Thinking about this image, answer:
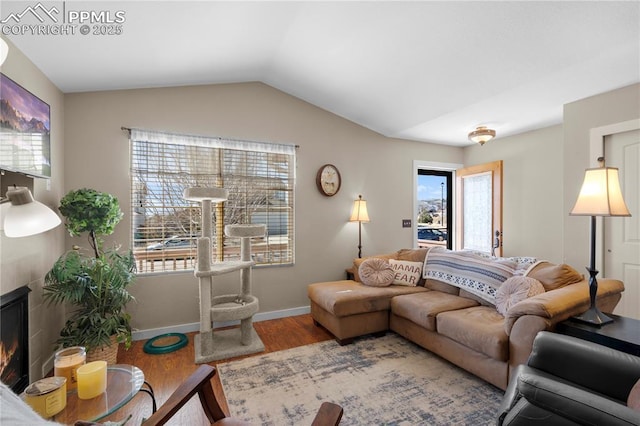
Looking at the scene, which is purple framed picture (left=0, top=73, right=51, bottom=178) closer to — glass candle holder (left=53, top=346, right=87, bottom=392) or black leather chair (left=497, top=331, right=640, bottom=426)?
glass candle holder (left=53, top=346, right=87, bottom=392)

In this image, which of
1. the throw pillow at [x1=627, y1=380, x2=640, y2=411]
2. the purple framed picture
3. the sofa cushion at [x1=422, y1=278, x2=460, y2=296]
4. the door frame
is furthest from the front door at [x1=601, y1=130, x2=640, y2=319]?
the purple framed picture

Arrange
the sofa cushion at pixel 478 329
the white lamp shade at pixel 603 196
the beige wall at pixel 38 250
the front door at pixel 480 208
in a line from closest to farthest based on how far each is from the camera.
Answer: the white lamp shade at pixel 603 196, the beige wall at pixel 38 250, the sofa cushion at pixel 478 329, the front door at pixel 480 208

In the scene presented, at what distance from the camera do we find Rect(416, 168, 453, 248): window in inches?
196

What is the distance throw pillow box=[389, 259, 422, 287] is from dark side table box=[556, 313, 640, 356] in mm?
1533

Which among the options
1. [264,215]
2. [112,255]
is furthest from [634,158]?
[112,255]

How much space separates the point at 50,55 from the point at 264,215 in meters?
2.27

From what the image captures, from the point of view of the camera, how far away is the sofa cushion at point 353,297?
2.80 meters

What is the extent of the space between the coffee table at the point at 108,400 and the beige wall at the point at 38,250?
0.94 m

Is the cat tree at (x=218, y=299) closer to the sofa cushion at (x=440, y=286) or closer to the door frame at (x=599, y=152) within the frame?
the sofa cushion at (x=440, y=286)

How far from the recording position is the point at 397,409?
6.26ft

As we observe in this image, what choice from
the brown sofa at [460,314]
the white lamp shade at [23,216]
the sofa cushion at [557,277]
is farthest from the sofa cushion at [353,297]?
the white lamp shade at [23,216]

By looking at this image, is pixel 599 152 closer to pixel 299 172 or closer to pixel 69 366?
pixel 299 172

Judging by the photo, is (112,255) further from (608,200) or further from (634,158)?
(634,158)

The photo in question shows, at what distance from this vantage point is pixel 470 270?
2967mm
